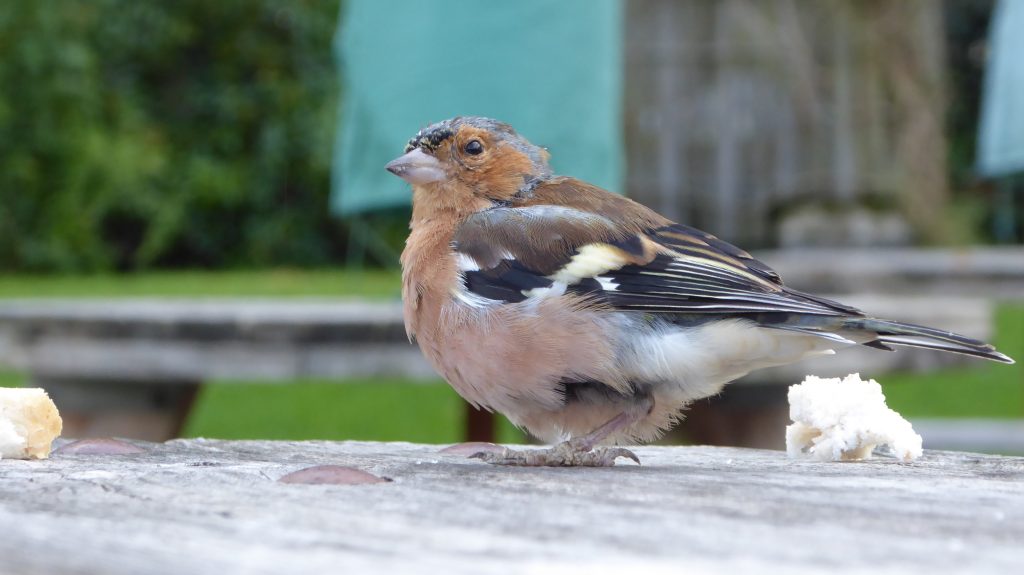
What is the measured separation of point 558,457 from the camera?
2033 mm

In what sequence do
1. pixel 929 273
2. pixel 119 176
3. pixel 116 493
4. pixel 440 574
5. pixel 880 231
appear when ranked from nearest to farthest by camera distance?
pixel 440 574
pixel 116 493
pixel 929 273
pixel 880 231
pixel 119 176

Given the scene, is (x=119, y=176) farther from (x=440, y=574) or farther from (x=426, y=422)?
(x=440, y=574)

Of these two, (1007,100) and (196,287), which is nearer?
(1007,100)

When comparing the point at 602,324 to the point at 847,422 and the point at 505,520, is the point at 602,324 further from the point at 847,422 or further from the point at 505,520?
the point at 505,520

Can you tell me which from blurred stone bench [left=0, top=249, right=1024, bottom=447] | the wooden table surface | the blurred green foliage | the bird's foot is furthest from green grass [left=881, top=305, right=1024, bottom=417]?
the blurred green foliage

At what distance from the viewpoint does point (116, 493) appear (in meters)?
1.43

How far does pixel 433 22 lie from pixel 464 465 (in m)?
2.92

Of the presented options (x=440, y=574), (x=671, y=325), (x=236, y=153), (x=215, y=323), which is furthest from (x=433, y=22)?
(x=236, y=153)

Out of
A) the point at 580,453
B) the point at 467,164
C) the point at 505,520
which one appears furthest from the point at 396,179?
the point at 505,520

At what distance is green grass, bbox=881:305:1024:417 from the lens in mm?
8523

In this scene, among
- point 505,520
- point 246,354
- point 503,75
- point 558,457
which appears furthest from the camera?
point 503,75

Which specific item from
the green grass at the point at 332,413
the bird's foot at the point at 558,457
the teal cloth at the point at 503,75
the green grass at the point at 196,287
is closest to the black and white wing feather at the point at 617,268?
the bird's foot at the point at 558,457

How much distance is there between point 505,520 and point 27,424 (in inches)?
35.9

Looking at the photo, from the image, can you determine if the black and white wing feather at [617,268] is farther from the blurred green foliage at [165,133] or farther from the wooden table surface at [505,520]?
the blurred green foliage at [165,133]
